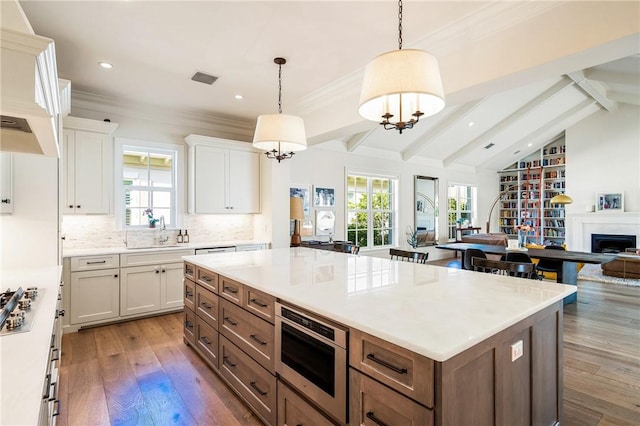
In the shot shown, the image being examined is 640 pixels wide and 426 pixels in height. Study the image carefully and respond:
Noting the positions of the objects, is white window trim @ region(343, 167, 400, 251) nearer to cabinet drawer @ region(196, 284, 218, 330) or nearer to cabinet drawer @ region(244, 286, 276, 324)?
cabinet drawer @ region(196, 284, 218, 330)

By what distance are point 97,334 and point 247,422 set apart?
99.8 inches

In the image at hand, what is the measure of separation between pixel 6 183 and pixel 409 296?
3.05m

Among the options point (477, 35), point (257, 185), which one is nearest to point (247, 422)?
point (477, 35)

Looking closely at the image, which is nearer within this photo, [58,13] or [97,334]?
[58,13]

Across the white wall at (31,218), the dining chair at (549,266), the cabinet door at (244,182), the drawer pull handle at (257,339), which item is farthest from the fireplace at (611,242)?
the white wall at (31,218)

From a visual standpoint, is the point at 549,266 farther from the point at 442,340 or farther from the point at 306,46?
the point at 442,340

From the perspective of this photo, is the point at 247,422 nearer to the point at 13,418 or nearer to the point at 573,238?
the point at 13,418

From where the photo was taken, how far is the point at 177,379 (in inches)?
105

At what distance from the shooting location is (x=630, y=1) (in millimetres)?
1958

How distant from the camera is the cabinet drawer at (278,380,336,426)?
1588mm

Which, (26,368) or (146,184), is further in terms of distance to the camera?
(146,184)

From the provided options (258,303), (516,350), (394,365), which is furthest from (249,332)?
(516,350)

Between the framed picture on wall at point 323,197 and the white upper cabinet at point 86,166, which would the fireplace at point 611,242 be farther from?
the white upper cabinet at point 86,166

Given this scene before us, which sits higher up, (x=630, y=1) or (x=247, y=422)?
(x=630, y=1)
